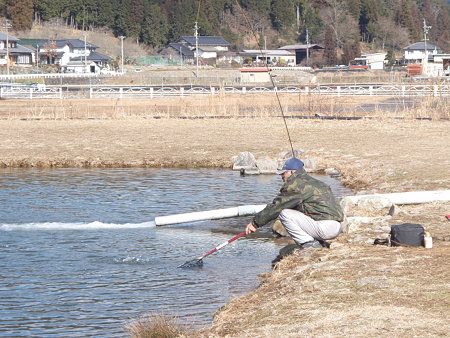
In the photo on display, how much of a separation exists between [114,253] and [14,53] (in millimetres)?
92081

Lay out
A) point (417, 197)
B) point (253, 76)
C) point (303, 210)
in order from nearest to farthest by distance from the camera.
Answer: point (303, 210), point (417, 197), point (253, 76)

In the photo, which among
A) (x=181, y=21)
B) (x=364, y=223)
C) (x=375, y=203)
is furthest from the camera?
(x=181, y=21)

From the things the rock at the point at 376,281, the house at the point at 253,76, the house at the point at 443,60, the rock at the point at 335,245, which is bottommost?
the rock at the point at 335,245

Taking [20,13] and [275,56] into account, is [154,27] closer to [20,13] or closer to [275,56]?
[275,56]

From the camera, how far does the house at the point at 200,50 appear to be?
105 m

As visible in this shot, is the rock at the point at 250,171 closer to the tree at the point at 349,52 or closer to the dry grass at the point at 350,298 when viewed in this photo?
the dry grass at the point at 350,298

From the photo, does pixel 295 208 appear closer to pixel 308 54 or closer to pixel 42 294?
pixel 42 294

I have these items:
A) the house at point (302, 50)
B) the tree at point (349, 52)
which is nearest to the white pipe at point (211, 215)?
the house at point (302, 50)

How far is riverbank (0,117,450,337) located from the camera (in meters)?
6.09

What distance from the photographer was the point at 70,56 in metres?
101

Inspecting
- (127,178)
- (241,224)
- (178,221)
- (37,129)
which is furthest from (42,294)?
(37,129)

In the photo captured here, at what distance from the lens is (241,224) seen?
11969 millimetres

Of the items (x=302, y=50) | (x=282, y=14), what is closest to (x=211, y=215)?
(x=302, y=50)

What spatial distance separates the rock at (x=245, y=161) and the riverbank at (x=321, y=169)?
1.61 feet
